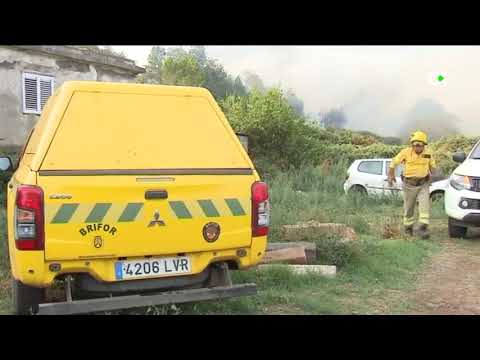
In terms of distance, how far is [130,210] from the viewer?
3.87 m

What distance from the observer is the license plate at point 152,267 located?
3900 millimetres

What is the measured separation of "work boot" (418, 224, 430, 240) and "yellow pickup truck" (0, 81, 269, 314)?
195 inches

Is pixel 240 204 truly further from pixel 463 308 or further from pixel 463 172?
pixel 463 172

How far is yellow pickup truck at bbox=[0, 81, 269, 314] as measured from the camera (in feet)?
12.1

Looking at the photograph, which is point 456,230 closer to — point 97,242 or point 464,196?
point 464,196

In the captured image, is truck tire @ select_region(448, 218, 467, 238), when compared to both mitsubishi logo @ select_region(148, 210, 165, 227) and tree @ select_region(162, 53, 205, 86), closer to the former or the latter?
mitsubishi logo @ select_region(148, 210, 165, 227)

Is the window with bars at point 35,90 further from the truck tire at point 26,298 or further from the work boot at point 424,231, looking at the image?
the truck tire at point 26,298

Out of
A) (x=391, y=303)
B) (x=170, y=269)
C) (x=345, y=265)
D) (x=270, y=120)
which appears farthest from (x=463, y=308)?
(x=270, y=120)

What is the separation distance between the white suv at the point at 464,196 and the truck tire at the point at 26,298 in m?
6.23

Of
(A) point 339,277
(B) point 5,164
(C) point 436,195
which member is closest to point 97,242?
(B) point 5,164

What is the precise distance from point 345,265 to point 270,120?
47.4 ft

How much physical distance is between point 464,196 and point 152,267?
574 centimetres

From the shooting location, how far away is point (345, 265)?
6328mm
